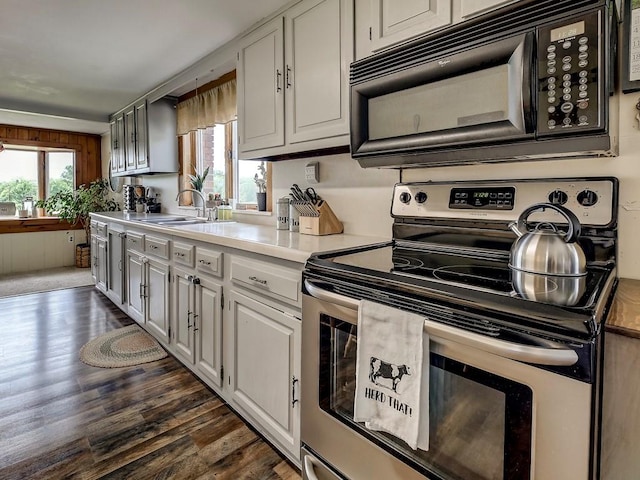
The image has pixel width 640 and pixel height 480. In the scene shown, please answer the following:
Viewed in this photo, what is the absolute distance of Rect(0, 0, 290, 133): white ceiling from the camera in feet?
6.97

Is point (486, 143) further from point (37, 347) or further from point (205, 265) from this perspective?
point (37, 347)

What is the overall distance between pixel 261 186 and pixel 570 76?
205 cm

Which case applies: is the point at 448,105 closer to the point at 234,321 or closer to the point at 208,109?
the point at 234,321

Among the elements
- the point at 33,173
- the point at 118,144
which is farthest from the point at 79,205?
the point at 118,144

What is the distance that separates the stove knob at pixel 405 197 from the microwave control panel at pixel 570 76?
0.63m

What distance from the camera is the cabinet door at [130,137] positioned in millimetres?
3969

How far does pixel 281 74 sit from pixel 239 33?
2.19 feet

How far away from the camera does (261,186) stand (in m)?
2.69

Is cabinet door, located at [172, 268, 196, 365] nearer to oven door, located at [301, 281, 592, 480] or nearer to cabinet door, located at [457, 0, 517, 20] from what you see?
oven door, located at [301, 281, 592, 480]

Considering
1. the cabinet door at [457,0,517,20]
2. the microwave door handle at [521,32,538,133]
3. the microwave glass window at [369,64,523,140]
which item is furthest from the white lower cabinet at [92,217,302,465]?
the cabinet door at [457,0,517,20]

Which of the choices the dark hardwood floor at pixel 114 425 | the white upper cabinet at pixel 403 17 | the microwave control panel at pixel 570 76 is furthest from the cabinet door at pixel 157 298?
the microwave control panel at pixel 570 76

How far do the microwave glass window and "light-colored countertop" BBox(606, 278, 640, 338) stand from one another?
0.52 metres

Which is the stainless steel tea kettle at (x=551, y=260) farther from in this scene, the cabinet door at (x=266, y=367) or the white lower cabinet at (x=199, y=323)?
the white lower cabinet at (x=199, y=323)

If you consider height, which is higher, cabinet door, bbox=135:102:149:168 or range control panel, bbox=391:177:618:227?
cabinet door, bbox=135:102:149:168
